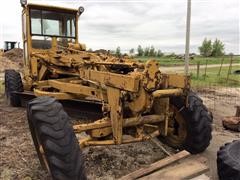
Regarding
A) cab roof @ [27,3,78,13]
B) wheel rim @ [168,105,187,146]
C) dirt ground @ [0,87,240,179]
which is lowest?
dirt ground @ [0,87,240,179]

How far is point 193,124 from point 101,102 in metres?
1.58

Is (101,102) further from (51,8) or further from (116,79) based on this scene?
(51,8)

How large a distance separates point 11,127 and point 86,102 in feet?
5.53

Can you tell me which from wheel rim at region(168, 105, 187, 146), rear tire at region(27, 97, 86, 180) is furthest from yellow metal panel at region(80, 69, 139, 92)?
wheel rim at region(168, 105, 187, 146)

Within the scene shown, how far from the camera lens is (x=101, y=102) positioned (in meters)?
6.34

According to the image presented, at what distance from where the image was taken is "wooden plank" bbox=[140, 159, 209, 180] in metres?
4.71

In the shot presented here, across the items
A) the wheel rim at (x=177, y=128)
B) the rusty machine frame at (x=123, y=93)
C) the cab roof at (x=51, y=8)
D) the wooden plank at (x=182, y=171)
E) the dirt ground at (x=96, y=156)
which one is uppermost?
the cab roof at (x=51, y=8)

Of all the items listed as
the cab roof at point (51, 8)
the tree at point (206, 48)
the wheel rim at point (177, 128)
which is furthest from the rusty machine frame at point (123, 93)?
the tree at point (206, 48)

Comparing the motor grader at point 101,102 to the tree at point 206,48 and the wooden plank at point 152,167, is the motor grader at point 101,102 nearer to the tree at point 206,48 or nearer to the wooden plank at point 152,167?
the wooden plank at point 152,167

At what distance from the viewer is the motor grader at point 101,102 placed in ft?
14.1

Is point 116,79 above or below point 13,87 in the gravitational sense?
above

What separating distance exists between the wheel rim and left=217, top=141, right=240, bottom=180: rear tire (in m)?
0.88

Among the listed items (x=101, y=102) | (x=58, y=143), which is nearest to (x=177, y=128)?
(x=101, y=102)

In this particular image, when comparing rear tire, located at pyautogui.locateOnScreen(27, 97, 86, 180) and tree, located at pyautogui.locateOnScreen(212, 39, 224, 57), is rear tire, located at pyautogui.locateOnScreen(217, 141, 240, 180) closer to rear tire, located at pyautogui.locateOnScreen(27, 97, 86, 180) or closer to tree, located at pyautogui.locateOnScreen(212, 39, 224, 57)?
rear tire, located at pyautogui.locateOnScreen(27, 97, 86, 180)
